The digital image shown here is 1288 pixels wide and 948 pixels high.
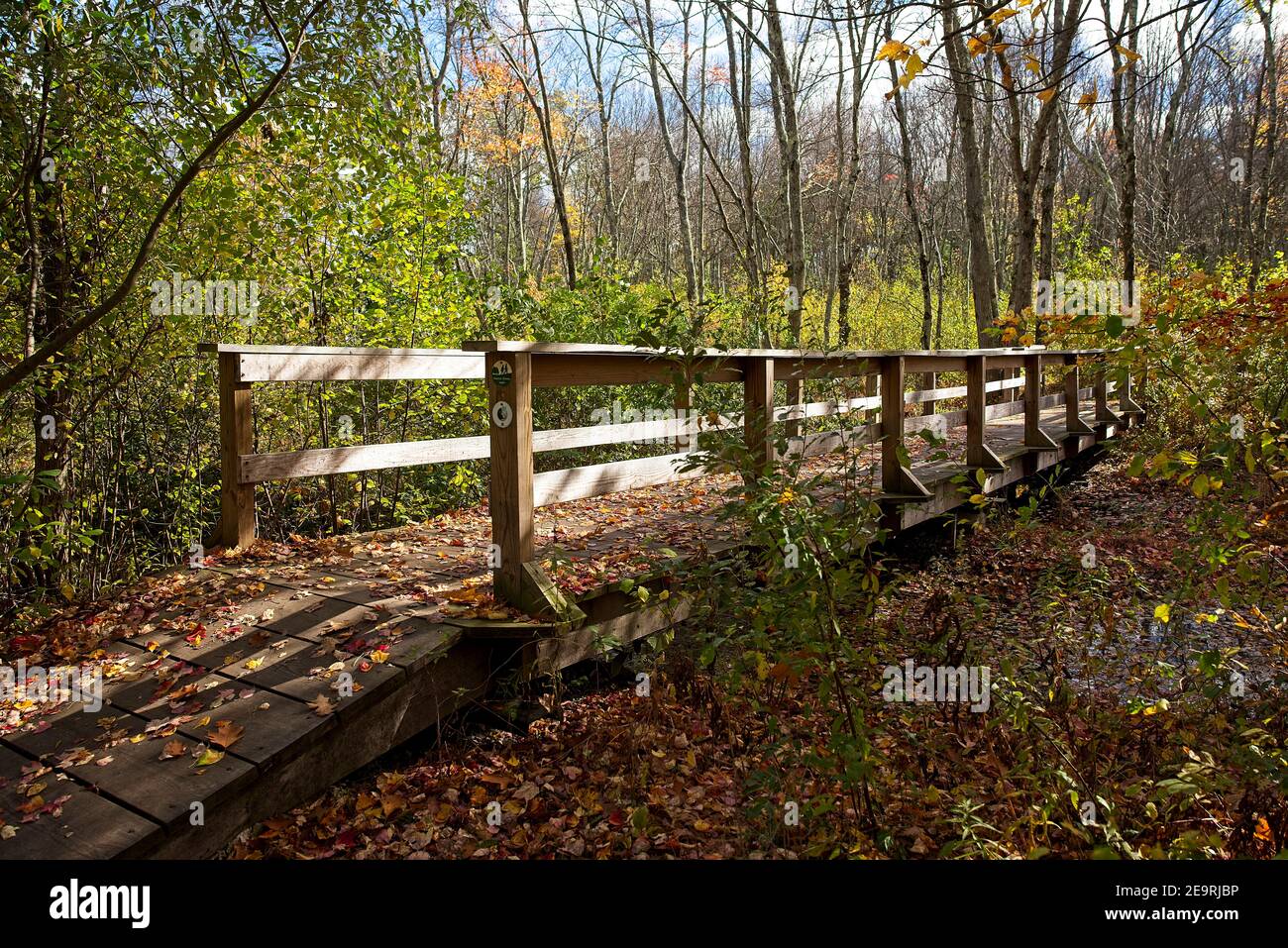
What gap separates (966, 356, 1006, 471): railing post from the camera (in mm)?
7551

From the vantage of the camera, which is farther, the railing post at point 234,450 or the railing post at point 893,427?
the railing post at point 893,427

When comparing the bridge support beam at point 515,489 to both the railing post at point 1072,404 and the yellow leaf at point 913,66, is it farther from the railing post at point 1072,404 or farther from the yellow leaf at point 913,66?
the railing post at point 1072,404

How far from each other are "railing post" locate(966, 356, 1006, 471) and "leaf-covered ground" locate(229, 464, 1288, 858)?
2365 mm

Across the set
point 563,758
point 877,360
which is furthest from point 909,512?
point 563,758

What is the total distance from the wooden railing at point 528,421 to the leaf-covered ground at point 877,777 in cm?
91

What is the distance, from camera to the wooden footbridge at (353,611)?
9.29 feet

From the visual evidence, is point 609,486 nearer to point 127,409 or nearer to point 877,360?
point 877,360

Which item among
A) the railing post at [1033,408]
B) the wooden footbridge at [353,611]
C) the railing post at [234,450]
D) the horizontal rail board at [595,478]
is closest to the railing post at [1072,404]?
the railing post at [1033,408]

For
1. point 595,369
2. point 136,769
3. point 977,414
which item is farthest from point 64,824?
point 977,414

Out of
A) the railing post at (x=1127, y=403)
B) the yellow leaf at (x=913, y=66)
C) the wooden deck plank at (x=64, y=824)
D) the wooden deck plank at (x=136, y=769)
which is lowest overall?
the wooden deck plank at (x=64, y=824)

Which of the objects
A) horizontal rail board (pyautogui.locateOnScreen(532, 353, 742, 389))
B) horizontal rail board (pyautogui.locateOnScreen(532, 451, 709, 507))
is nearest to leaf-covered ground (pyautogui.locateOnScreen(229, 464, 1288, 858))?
horizontal rail board (pyautogui.locateOnScreen(532, 451, 709, 507))

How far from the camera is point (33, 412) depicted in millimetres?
5020

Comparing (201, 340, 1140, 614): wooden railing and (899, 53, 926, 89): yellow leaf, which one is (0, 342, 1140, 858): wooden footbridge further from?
(899, 53, 926, 89): yellow leaf
